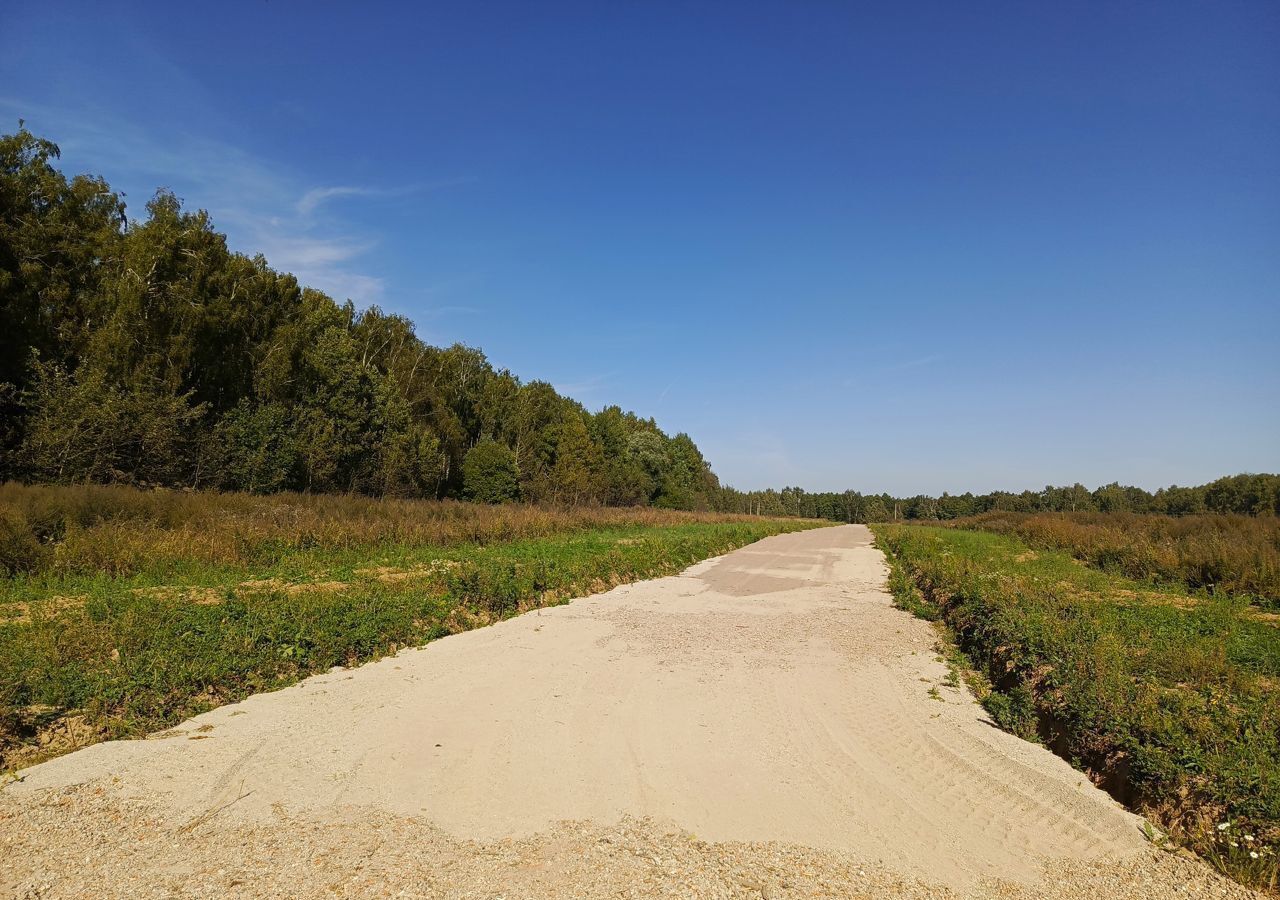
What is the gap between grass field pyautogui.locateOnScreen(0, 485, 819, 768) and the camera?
5.66m

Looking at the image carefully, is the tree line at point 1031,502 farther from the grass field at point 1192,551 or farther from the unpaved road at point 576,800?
the unpaved road at point 576,800

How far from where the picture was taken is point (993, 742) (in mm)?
5758

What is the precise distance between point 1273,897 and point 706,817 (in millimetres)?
3036

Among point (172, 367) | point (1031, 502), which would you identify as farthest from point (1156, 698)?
point (1031, 502)

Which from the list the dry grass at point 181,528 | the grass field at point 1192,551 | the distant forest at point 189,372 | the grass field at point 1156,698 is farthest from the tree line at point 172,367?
the grass field at point 1192,551

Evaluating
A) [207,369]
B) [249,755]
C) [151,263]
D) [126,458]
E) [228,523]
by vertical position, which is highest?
[151,263]

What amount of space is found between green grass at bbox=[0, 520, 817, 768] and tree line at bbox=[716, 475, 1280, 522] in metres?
37.7

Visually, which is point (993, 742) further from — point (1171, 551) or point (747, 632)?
point (1171, 551)

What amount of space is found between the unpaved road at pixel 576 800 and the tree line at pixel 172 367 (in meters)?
19.3

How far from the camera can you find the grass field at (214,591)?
5.66 metres

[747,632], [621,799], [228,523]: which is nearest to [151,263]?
[228,523]

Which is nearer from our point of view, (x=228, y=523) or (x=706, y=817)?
(x=706, y=817)

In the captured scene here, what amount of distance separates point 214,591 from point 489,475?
3587cm

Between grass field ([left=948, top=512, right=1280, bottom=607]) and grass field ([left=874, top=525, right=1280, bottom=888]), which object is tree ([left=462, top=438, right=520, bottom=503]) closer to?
grass field ([left=948, top=512, right=1280, bottom=607])
